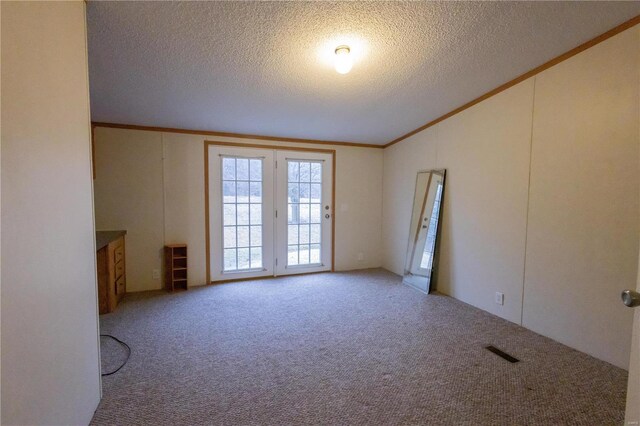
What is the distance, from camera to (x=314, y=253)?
4656mm

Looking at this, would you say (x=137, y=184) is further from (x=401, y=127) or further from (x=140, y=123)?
(x=401, y=127)

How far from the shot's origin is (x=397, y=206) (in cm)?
455

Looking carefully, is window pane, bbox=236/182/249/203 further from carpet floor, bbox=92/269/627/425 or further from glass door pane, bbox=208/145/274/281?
carpet floor, bbox=92/269/627/425

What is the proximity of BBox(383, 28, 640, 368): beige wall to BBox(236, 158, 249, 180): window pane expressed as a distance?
2837 mm

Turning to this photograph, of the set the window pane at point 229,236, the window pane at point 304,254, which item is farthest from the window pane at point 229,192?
the window pane at point 304,254

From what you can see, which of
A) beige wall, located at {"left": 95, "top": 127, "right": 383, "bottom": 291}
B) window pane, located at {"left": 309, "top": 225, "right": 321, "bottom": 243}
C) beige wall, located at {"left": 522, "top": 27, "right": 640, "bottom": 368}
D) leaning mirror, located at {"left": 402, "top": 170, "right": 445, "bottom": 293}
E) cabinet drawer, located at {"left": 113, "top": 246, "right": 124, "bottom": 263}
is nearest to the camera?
beige wall, located at {"left": 522, "top": 27, "right": 640, "bottom": 368}

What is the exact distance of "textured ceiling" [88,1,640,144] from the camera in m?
1.78

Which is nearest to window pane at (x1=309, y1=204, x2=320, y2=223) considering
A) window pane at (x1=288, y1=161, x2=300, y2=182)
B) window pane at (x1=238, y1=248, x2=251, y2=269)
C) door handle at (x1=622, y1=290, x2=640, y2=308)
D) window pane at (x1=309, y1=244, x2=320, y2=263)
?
window pane at (x1=309, y1=244, x2=320, y2=263)

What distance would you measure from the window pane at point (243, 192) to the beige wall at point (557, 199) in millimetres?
2856

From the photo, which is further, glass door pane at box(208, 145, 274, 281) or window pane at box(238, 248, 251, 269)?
window pane at box(238, 248, 251, 269)

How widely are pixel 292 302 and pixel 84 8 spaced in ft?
9.88

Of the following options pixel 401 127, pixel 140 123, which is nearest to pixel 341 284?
pixel 401 127

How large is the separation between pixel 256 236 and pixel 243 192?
0.71 meters

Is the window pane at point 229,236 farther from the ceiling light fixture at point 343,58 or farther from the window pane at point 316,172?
the ceiling light fixture at point 343,58
